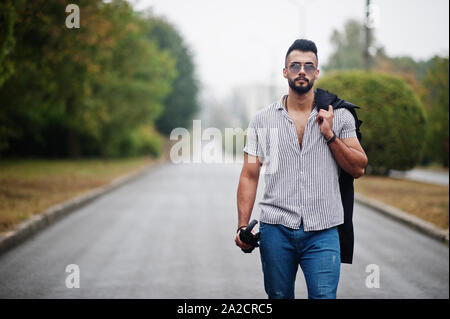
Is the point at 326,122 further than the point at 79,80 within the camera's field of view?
No

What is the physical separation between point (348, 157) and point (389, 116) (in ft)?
50.4

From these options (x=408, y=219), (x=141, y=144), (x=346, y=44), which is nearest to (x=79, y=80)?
(x=408, y=219)

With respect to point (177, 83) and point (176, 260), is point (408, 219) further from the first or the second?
point (177, 83)

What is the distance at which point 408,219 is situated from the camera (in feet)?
38.1

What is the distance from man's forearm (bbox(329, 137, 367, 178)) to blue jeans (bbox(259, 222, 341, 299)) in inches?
15.1

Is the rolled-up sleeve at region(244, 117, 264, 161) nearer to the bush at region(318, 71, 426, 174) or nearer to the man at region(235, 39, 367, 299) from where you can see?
the man at region(235, 39, 367, 299)

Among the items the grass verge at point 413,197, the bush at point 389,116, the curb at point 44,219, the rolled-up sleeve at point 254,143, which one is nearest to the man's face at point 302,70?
the rolled-up sleeve at point 254,143

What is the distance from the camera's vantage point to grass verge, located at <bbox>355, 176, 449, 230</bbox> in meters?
12.0

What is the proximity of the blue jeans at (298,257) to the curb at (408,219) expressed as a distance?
22.2ft

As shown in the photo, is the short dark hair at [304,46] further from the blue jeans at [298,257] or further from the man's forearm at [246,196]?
the blue jeans at [298,257]

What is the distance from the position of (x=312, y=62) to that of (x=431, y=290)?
4.15 m

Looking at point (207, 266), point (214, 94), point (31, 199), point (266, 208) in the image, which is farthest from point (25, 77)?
point (214, 94)

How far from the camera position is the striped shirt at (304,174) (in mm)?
3432

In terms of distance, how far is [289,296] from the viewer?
3.52 metres
